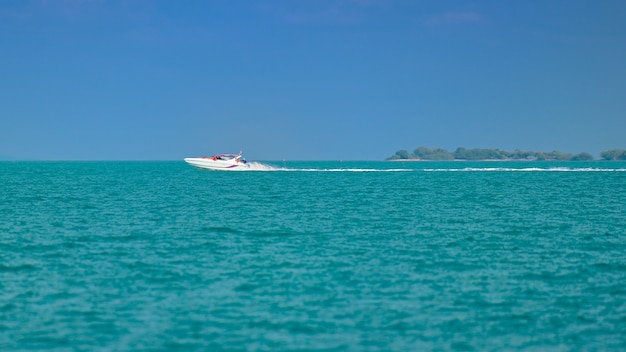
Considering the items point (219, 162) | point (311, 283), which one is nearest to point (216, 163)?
point (219, 162)

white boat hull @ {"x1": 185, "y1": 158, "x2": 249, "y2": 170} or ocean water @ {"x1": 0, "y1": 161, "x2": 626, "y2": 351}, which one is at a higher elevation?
white boat hull @ {"x1": 185, "y1": 158, "x2": 249, "y2": 170}

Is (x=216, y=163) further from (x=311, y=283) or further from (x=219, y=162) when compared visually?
(x=311, y=283)

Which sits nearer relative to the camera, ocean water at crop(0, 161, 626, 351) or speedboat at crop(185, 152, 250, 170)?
ocean water at crop(0, 161, 626, 351)

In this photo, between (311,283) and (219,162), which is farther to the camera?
(219,162)

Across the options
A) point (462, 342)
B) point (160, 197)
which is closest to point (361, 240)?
point (462, 342)

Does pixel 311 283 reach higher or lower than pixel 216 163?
lower

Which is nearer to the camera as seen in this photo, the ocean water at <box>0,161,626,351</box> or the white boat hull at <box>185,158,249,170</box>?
the ocean water at <box>0,161,626,351</box>

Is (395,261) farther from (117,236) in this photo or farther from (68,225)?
(68,225)

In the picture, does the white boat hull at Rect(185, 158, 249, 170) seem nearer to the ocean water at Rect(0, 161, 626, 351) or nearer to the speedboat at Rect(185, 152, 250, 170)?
the speedboat at Rect(185, 152, 250, 170)

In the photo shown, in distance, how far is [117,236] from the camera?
34625 millimetres

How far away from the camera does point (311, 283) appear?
22906 millimetres

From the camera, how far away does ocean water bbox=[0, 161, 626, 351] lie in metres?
17.0

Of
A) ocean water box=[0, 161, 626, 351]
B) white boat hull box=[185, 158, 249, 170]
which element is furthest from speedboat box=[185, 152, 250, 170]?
ocean water box=[0, 161, 626, 351]

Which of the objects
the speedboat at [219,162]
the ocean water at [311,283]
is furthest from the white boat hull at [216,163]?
the ocean water at [311,283]
